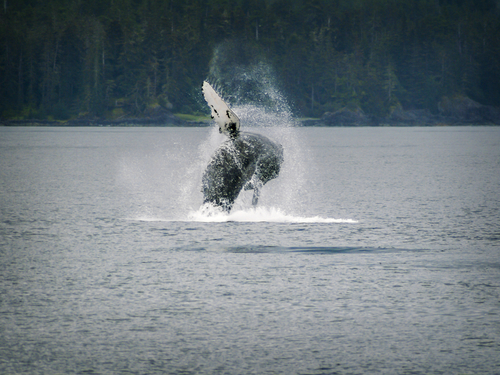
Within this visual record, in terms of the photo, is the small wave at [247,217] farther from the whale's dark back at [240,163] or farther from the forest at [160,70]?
the forest at [160,70]

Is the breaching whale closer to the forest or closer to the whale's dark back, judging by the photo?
the whale's dark back

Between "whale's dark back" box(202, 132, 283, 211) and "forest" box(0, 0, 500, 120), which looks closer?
"whale's dark back" box(202, 132, 283, 211)

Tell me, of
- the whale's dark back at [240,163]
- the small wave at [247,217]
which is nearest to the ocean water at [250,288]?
the small wave at [247,217]

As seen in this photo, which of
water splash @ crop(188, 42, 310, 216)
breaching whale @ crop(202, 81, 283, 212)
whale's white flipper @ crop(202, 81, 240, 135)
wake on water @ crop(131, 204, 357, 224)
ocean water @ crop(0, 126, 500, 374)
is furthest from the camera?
water splash @ crop(188, 42, 310, 216)

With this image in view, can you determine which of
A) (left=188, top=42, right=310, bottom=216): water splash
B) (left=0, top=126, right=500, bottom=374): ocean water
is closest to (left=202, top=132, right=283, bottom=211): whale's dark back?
(left=0, top=126, right=500, bottom=374): ocean water

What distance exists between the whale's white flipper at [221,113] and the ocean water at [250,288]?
2.59 m

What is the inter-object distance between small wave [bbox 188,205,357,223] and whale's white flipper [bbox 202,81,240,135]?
11.0ft

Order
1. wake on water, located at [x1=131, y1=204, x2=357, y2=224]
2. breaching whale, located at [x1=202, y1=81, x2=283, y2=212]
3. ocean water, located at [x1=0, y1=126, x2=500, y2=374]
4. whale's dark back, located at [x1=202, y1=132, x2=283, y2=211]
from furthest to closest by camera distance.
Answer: wake on water, located at [x1=131, y1=204, x2=357, y2=224] < whale's dark back, located at [x1=202, y1=132, x2=283, y2=211] < breaching whale, located at [x1=202, y1=81, x2=283, y2=212] < ocean water, located at [x1=0, y1=126, x2=500, y2=374]

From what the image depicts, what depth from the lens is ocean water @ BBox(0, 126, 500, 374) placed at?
9.60 metres

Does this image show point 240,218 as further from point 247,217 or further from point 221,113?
point 221,113

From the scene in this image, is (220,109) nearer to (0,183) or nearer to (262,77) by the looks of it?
(0,183)

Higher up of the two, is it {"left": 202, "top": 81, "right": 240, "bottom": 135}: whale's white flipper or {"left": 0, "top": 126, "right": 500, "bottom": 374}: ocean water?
{"left": 202, "top": 81, "right": 240, "bottom": 135}: whale's white flipper

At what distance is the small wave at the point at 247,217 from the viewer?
70.8 ft

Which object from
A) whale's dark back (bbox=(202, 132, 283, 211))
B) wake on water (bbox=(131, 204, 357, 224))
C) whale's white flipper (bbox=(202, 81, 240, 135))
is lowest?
wake on water (bbox=(131, 204, 357, 224))
